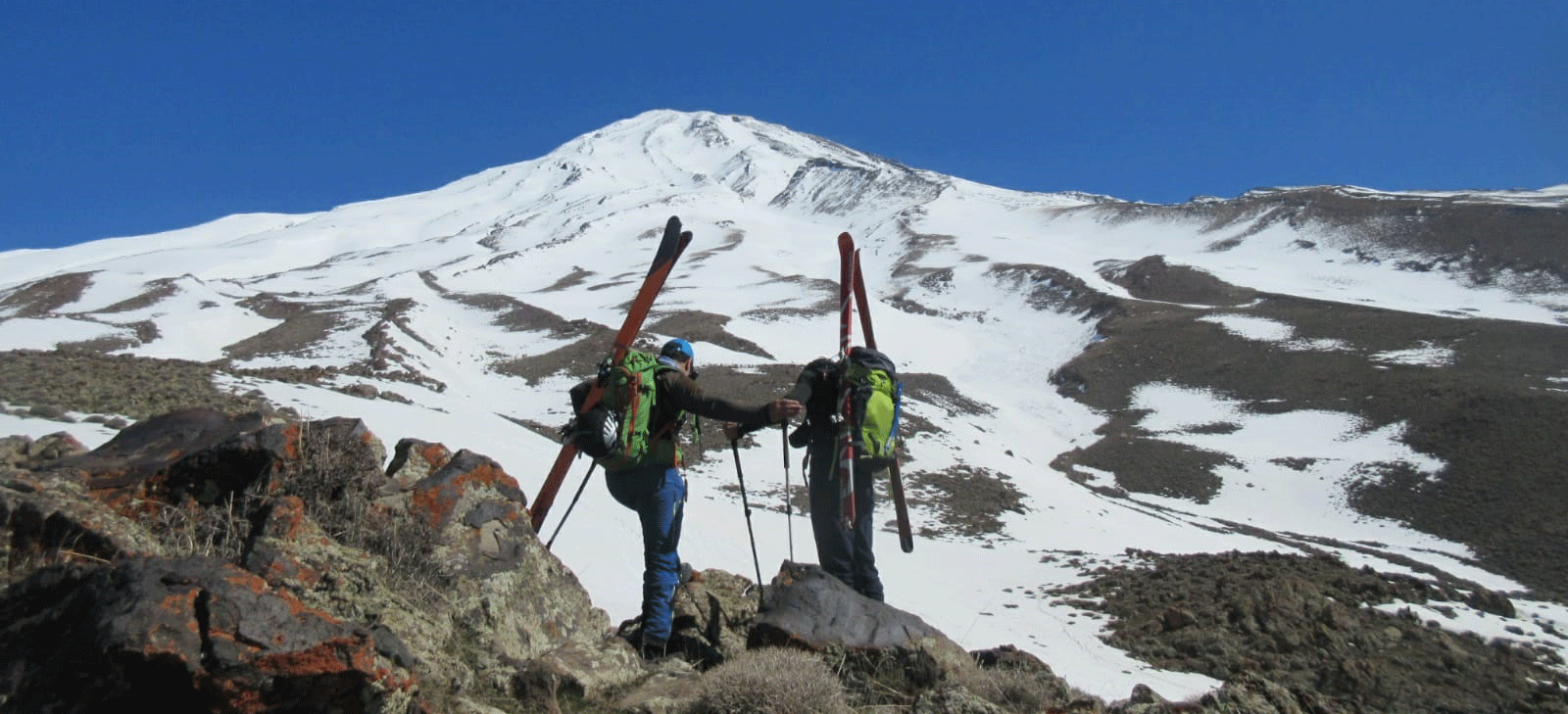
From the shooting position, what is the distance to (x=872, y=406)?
6414 mm

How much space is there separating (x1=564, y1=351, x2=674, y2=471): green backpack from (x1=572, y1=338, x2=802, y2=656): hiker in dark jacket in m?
0.07

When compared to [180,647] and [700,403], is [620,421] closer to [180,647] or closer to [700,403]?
[700,403]

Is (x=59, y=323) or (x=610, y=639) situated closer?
(x=610, y=639)

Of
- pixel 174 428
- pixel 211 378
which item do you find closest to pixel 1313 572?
pixel 174 428

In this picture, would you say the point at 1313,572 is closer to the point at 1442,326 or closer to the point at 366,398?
the point at 366,398

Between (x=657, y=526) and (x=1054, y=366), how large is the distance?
139ft

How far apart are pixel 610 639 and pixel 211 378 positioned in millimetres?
13306

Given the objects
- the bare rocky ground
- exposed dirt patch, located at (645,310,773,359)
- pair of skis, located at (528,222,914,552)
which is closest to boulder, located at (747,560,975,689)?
the bare rocky ground

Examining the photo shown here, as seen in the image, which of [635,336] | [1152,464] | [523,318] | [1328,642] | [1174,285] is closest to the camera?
[635,336]

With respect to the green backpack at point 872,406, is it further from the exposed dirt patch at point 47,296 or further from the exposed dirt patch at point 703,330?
the exposed dirt patch at point 47,296

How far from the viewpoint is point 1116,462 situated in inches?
1164

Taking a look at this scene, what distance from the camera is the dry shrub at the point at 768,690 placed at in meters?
3.71

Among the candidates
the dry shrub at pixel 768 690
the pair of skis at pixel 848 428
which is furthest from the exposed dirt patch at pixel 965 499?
the dry shrub at pixel 768 690

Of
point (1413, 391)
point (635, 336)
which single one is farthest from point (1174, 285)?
point (635, 336)
